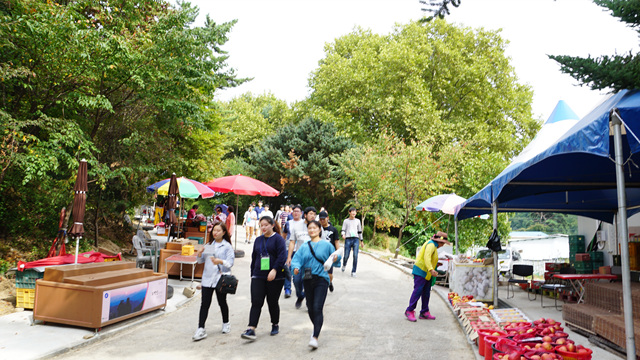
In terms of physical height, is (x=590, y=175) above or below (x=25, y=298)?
above

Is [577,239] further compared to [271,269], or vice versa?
[577,239]

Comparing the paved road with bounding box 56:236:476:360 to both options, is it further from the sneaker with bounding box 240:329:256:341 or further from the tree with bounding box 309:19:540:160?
the tree with bounding box 309:19:540:160

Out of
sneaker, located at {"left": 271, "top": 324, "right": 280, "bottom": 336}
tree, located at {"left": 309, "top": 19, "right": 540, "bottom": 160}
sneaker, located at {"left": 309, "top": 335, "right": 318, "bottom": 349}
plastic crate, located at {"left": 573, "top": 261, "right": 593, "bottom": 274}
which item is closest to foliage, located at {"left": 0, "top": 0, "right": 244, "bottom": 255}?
sneaker, located at {"left": 271, "top": 324, "right": 280, "bottom": 336}

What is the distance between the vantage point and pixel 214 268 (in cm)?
675

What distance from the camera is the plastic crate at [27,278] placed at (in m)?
7.98

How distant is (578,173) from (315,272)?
5640 millimetres

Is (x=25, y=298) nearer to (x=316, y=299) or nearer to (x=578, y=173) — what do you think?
(x=316, y=299)

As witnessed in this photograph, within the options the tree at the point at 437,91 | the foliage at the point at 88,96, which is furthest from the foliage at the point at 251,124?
the foliage at the point at 88,96

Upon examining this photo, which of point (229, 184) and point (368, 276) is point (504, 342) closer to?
point (368, 276)

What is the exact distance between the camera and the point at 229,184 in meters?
14.8

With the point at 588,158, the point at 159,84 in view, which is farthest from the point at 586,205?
the point at 159,84

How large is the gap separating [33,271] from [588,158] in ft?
33.2

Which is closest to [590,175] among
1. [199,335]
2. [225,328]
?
[225,328]

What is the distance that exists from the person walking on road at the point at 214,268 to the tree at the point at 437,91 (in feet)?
77.7
